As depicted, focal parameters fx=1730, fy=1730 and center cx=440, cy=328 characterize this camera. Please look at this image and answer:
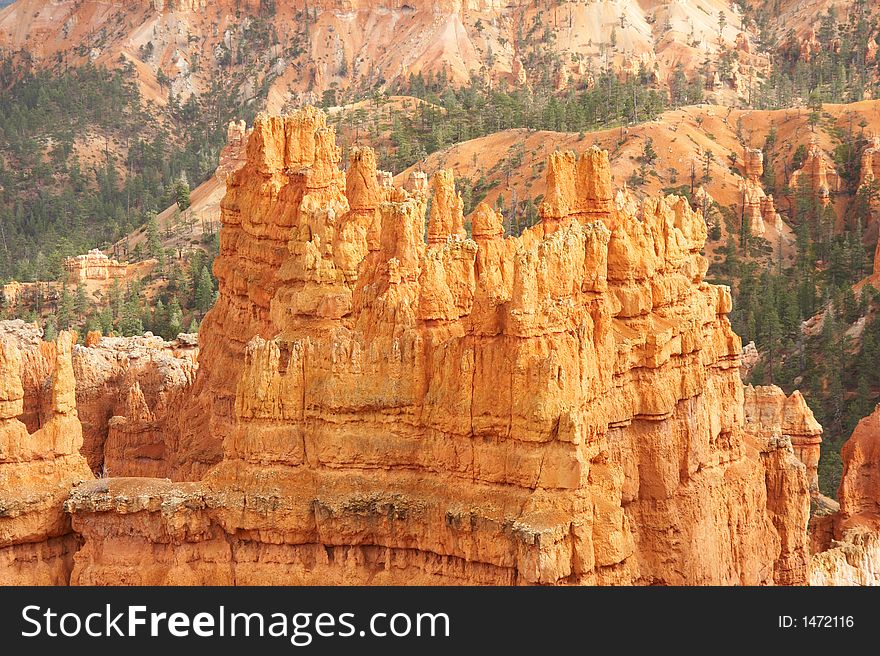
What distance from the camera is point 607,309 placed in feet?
118

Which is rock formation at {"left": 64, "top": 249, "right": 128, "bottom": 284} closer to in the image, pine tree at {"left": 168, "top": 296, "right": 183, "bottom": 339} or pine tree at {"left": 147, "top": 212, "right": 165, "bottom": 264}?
pine tree at {"left": 147, "top": 212, "right": 165, "bottom": 264}

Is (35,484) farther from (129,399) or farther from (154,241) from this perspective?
(154,241)

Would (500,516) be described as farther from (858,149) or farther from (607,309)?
(858,149)

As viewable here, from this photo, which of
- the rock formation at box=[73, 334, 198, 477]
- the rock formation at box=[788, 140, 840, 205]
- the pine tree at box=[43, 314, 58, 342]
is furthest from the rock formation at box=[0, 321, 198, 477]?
the rock formation at box=[788, 140, 840, 205]

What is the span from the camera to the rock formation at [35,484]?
3506 cm

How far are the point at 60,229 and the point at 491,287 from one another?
6062 inches

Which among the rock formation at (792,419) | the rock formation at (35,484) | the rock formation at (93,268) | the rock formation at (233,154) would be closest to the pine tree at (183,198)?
the rock formation at (233,154)

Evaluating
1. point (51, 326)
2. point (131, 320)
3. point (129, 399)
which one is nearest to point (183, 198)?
point (51, 326)

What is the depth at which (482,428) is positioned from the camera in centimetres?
3231

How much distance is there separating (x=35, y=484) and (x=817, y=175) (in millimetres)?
115058

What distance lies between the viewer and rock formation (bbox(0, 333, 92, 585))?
35.1 meters

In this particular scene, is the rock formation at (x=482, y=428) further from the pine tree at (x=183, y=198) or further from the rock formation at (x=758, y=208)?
the pine tree at (x=183, y=198)

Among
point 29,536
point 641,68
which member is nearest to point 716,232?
point 641,68

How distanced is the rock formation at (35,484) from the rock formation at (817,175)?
112 m
